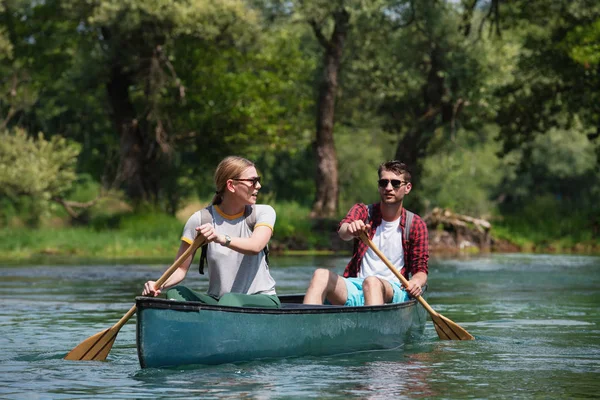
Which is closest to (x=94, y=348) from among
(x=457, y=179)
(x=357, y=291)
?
(x=357, y=291)

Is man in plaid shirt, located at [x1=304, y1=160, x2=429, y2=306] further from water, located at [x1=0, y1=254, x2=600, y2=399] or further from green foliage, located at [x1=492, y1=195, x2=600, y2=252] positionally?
green foliage, located at [x1=492, y1=195, x2=600, y2=252]

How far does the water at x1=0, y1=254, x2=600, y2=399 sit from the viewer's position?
8.13m

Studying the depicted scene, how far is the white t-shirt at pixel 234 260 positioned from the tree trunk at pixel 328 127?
87.5 feet

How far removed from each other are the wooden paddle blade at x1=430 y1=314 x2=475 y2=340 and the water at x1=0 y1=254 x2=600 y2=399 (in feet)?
0.28

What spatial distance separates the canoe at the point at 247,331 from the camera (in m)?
8.51

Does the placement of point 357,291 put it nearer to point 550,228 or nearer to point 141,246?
point 141,246

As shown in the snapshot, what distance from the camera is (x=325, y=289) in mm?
10039

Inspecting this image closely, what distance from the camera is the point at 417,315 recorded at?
11.0 m

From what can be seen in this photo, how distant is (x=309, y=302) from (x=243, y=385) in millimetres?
1736

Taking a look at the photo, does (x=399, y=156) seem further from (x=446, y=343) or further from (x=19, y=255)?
(x=446, y=343)

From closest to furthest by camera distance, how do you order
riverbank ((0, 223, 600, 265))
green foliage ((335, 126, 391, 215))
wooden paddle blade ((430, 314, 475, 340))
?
wooden paddle blade ((430, 314, 475, 340))
riverbank ((0, 223, 600, 265))
green foliage ((335, 126, 391, 215))

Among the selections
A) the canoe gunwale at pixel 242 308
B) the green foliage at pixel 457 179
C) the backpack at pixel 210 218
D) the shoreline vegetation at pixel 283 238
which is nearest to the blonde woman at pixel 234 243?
the backpack at pixel 210 218

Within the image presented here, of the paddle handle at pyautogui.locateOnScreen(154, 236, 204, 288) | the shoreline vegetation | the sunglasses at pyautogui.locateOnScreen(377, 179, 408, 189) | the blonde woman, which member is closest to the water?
the blonde woman

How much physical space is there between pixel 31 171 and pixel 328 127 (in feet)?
34.3
